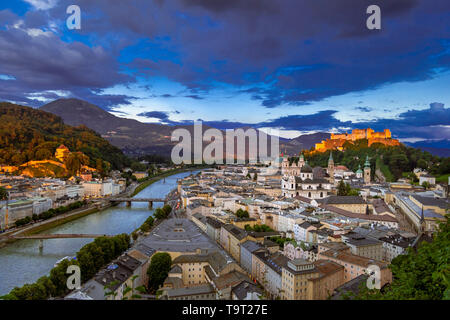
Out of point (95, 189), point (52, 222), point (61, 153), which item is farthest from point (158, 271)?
point (61, 153)

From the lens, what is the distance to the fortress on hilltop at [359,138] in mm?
32213

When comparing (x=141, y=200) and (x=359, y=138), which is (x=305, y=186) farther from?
(x=359, y=138)

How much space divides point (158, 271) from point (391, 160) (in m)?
23.1

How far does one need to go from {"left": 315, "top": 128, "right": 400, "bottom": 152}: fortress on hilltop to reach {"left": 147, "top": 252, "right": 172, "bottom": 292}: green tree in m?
28.8

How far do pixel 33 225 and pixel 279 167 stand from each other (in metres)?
22.6

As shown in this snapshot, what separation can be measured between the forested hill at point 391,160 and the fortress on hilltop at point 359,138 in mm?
1139

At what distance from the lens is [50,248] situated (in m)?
12.1

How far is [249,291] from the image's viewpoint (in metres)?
6.72

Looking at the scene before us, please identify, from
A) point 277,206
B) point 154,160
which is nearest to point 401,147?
point 277,206

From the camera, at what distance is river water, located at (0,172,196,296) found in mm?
9242

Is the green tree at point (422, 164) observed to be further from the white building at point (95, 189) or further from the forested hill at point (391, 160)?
the white building at point (95, 189)

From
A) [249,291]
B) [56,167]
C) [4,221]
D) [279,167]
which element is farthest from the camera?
[279,167]

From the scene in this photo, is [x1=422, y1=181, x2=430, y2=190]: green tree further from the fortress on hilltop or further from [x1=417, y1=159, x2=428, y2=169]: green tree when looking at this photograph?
the fortress on hilltop

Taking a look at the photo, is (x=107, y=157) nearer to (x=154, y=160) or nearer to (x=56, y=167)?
(x=56, y=167)
